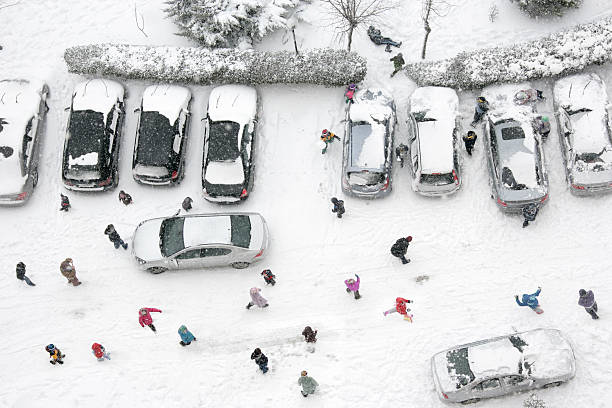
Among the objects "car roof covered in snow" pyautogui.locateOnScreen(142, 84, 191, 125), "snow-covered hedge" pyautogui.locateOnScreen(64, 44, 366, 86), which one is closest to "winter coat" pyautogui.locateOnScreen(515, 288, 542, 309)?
"snow-covered hedge" pyautogui.locateOnScreen(64, 44, 366, 86)

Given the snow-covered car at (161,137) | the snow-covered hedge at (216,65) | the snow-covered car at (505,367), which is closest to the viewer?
the snow-covered car at (505,367)

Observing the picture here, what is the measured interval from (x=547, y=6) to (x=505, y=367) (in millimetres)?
11721

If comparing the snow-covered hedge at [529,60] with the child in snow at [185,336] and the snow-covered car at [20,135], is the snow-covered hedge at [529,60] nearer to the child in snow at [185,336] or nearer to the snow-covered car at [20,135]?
the child in snow at [185,336]

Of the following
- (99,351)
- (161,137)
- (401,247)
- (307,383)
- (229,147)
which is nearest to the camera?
(307,383)

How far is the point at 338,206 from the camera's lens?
17.8 metres

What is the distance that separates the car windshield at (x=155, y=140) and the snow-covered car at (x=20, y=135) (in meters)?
3.62

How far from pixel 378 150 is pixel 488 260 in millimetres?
4473

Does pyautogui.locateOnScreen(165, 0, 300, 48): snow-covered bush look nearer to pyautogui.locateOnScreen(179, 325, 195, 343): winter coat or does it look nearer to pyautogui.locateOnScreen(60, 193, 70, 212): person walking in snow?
pyautogui.locateOnScreen(60, 193, 70, 212): person walking in snow

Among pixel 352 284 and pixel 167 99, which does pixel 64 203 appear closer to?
pixel 167 99

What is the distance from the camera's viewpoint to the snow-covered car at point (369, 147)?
710 inches

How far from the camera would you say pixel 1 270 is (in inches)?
721

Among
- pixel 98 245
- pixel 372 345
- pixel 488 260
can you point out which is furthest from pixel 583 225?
pixel 98 245

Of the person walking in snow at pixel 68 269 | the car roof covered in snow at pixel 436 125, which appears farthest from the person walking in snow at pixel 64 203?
the car roof covered in snow at pixel 436 125

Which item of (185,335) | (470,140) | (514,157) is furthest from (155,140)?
(514,157)
